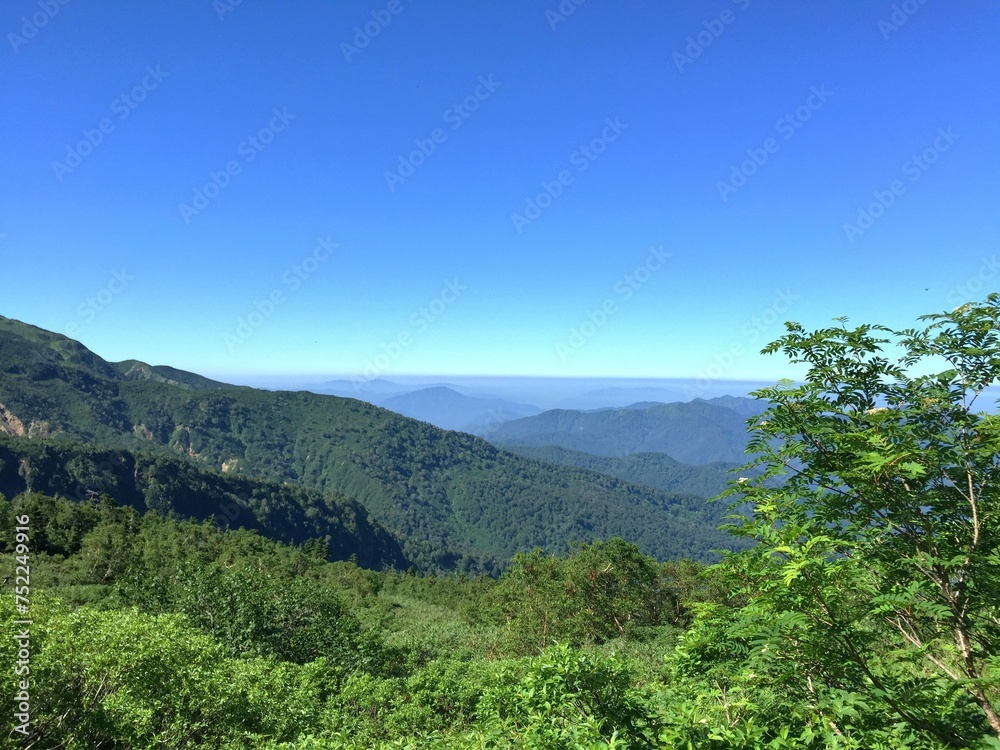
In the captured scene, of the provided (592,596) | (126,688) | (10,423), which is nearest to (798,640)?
(126,688)

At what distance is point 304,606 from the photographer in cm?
2708

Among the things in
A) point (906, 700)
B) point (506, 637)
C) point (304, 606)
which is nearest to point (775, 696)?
point (906, 700)

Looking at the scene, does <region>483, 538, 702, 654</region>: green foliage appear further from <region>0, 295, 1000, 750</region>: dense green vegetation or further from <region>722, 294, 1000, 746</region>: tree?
<region>722, 294, 1000, 746</region>: tree

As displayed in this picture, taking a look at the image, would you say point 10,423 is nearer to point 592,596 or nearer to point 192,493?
point 192,493

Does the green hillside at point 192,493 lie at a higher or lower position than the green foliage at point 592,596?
lower

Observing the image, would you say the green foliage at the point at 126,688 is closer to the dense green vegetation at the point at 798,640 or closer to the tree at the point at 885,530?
the dense green vegetation at the point at 798,640

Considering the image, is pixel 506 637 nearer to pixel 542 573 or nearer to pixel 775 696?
pixel 542 573

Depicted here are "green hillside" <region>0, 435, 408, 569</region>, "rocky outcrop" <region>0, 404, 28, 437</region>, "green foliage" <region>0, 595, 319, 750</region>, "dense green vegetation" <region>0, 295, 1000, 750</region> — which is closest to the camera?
"dense green vegetation" <region>0, 295, 1000, 750</region>

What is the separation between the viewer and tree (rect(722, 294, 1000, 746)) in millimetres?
5500

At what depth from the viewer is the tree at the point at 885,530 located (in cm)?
550

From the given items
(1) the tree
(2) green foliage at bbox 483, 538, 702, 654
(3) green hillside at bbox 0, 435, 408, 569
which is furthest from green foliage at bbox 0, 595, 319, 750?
(3) green hillside at bbox 0, 435, 408, 569

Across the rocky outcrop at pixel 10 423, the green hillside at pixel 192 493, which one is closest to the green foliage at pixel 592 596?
the green hillside at pixel 192 493

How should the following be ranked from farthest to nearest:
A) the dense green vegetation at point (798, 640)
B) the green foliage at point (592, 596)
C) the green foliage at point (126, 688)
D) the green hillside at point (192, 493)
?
1. the green hillside at point (192, 493)
2. the green foliage at point (592, 596)
3. the green foliage at point (126, 688)
4. the dense green vegetation at point (798, 640)

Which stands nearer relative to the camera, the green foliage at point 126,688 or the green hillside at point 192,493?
the green foliage at point 126,688
